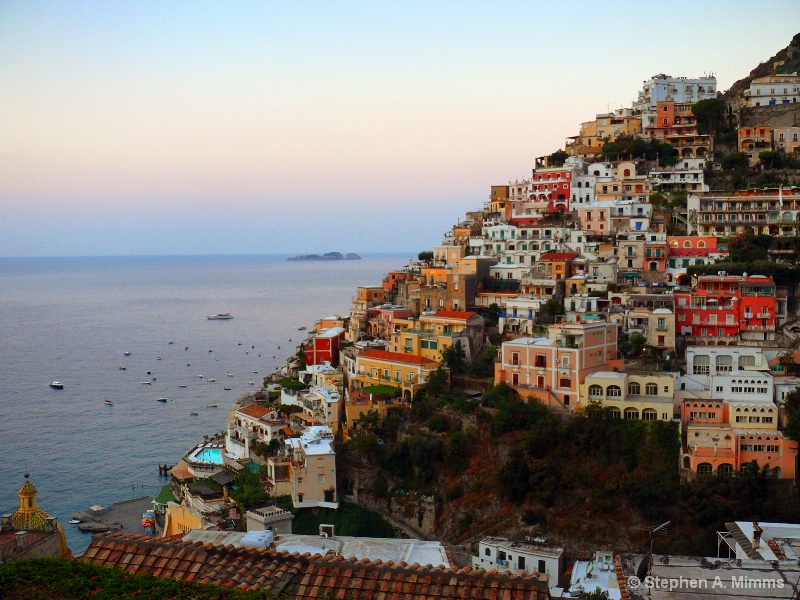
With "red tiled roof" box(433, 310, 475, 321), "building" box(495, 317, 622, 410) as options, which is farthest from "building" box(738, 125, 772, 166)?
"building" box(495, 317, 622, 410)

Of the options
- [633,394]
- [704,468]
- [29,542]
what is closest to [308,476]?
[633,394]

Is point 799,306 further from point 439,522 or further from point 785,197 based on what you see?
point 439,522

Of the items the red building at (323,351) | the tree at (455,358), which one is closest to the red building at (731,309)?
the tree at (455,358)

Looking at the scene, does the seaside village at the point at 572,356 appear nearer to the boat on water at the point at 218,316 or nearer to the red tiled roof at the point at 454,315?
the red tiled roof at the point at 454,315

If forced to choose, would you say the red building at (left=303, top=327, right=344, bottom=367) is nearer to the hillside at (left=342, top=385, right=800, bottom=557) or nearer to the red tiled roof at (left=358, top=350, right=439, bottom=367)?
the red tiled roof at (left=358, top=350, right=439, bottom=367)

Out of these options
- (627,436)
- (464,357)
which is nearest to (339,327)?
(464,357)

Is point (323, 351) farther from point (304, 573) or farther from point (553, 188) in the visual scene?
point (304, 573)
